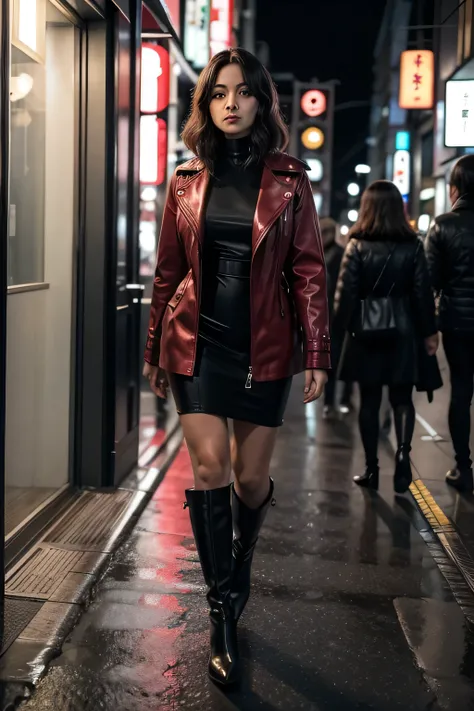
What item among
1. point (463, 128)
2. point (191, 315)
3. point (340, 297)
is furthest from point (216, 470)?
point (463, 128)

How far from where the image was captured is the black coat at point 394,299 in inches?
239

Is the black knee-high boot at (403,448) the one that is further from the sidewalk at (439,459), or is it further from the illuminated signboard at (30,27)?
the illuminated signboard at (30,27)

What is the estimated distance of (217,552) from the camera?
11.0 ft

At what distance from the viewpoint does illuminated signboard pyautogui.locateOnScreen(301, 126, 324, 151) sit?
19.3 m

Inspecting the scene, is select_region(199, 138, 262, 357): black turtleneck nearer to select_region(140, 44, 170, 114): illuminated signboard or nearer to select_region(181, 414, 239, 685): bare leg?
select_region(181, 414, 239, 685): bare leg

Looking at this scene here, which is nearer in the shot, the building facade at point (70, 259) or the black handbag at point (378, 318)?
the building facade at point (70, 259)

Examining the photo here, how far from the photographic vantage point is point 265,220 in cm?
330

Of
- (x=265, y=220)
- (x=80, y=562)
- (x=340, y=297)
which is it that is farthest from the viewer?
(x=340, y=297)

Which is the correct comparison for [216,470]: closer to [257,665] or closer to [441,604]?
[257,665]

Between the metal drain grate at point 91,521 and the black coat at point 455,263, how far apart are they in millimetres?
2427

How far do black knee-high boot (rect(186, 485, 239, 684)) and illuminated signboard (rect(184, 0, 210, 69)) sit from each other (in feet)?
35.0

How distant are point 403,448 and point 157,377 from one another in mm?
2964

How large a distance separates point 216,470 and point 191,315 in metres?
0.57

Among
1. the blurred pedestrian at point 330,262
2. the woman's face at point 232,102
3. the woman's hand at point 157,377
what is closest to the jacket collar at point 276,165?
the woman's face at point 232,102
